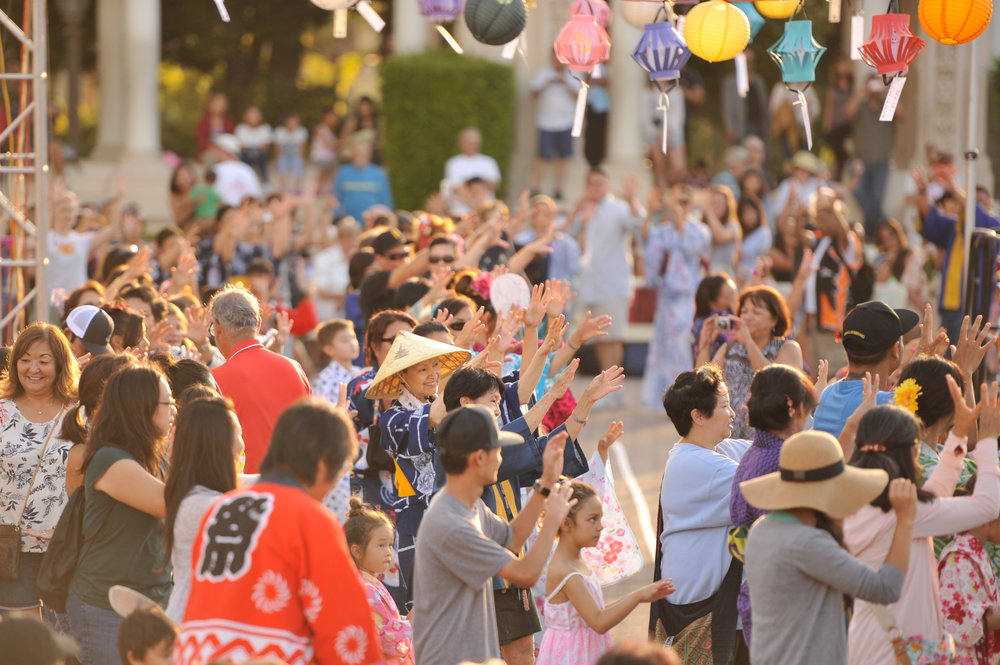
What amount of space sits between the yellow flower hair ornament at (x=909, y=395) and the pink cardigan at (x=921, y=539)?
26 centimetres

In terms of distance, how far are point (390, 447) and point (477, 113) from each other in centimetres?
1337

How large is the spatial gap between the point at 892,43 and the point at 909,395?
8.00 feet

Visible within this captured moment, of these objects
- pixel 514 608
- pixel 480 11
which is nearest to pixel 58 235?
pixel 480 11

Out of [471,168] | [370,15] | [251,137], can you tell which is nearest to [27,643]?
[370,15]

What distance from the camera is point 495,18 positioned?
7.67 metres

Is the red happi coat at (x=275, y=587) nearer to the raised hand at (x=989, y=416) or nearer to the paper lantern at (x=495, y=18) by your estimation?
the raised hand at (x=989, y=416)

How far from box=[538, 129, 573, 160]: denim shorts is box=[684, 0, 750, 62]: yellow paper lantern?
1145cm

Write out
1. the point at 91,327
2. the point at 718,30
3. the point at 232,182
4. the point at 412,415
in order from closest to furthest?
the point at 412,415
the point at 91,327
the point at 718,30
the point at 232,182

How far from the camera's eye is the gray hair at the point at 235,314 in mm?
6383

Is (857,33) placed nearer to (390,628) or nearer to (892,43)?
(892,43)

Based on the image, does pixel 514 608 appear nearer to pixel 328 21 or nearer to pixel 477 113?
pixel 477 113

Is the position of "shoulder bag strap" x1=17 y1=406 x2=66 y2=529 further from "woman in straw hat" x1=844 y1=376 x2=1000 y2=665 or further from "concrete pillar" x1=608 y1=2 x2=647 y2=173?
"concrete pillar" x1=608 y1=2 x2=647 y2=173

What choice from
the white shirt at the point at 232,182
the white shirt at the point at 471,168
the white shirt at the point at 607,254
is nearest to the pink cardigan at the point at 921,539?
the white shirt at the point at 607,254

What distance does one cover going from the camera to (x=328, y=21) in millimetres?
28859
